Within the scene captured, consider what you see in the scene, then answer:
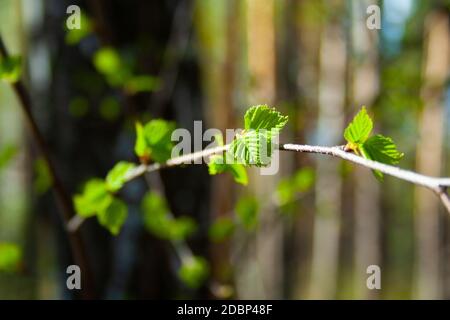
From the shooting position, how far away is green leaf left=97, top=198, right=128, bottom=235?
783 mm

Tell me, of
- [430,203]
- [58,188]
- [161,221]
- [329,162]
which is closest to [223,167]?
[58,188]

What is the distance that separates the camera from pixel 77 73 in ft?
5.24

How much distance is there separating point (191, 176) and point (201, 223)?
0.17 m

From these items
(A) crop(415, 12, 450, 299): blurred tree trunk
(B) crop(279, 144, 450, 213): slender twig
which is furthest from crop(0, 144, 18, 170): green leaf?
(A) crop(415, 12, 450, 299): blurred tree trunk

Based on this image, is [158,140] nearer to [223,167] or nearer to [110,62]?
[223,167]

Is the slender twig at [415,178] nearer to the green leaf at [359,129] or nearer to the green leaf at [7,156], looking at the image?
the green leaf at [359,129]

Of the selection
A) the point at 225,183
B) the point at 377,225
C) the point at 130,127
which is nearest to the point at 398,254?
the point at 377,225

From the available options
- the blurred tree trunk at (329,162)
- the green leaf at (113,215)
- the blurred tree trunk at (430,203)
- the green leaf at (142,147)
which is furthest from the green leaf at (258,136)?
the blurred tree trunk at (430,203)

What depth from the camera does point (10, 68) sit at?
78 cm

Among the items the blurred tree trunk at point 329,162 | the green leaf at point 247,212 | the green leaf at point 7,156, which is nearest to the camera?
the green leaf at point 7,156

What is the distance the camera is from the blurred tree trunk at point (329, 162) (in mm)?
1965

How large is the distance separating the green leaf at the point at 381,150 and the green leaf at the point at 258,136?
10 cm
